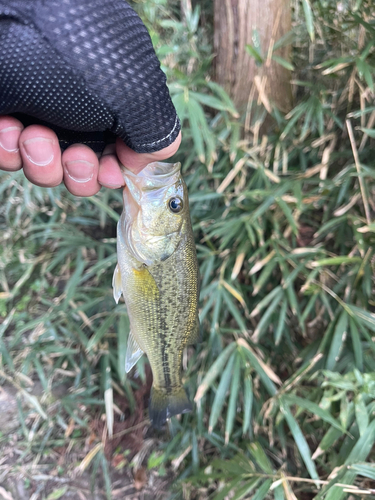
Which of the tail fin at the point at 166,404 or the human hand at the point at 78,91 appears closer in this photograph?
the human hand at the point at 78,91

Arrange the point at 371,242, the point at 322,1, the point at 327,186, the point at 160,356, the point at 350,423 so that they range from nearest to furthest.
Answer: the point at 160,356 < the point at 350,423 < the point at 371,242 < the point at 327,186 < the point at 322,1

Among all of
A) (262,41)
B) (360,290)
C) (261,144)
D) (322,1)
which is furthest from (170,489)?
(322,1)

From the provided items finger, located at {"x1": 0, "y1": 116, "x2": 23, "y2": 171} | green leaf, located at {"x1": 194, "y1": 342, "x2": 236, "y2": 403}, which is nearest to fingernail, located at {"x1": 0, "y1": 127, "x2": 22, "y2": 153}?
finger, located at {"x1": 0, "y1": 116, "x2": 23, "y2": 171}

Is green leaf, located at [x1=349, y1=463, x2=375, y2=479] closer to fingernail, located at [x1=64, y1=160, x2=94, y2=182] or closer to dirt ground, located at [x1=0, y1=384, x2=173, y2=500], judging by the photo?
dirt ground, located at [x1=0, y1=384, x2=173, y2=500]

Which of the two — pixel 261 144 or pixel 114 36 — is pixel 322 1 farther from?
pixel 114 36

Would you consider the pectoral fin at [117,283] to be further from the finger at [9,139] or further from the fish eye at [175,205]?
the finger at [9,139]

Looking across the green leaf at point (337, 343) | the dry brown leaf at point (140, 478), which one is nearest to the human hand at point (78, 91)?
the green leaf at point (337, 343)
